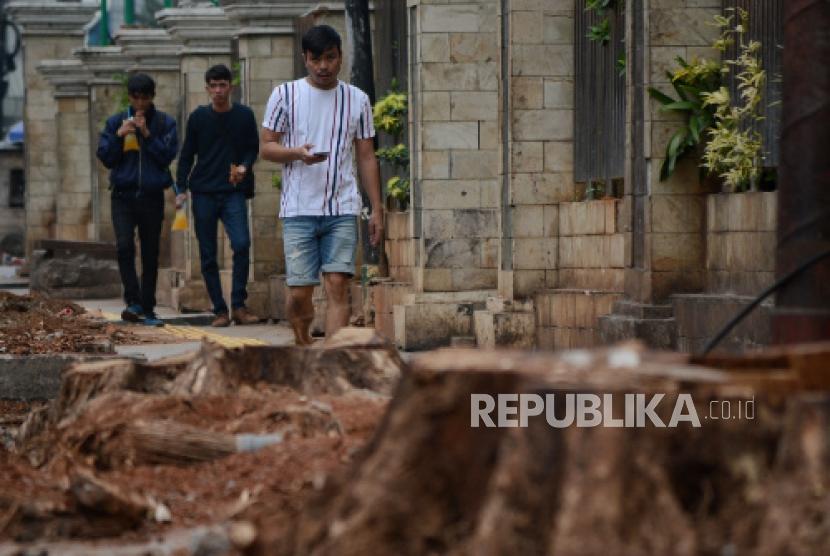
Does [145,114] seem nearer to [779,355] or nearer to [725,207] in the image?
[725,207]

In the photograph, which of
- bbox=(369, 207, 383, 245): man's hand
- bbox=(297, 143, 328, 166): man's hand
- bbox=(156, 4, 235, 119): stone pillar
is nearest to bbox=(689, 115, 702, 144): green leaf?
bbox=(369, 207, 383, 245): man's hand

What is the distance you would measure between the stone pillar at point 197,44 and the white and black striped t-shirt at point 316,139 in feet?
44.5

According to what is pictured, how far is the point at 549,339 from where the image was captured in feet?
55.4

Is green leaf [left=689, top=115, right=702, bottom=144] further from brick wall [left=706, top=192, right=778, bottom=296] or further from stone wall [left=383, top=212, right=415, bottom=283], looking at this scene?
→ stone wall [left=383, top=212, right=415, bottom=283]

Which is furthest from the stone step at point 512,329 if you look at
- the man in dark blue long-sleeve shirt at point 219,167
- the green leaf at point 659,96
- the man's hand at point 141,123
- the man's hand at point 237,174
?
the man's hand at point 141,123

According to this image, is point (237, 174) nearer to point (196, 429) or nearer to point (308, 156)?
point (308, 156)

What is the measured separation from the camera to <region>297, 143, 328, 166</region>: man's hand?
1260 cm

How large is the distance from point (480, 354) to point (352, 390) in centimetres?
297

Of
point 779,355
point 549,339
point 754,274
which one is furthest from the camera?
point 549,339

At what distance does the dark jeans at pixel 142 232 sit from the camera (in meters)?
20.5

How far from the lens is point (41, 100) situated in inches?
1767

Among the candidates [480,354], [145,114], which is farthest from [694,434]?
[145,114]

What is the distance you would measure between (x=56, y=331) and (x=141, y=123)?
4.32 m

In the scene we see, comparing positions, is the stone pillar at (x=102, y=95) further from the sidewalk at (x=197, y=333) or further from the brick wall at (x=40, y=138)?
the sidewalk at (x=197, y=333)
